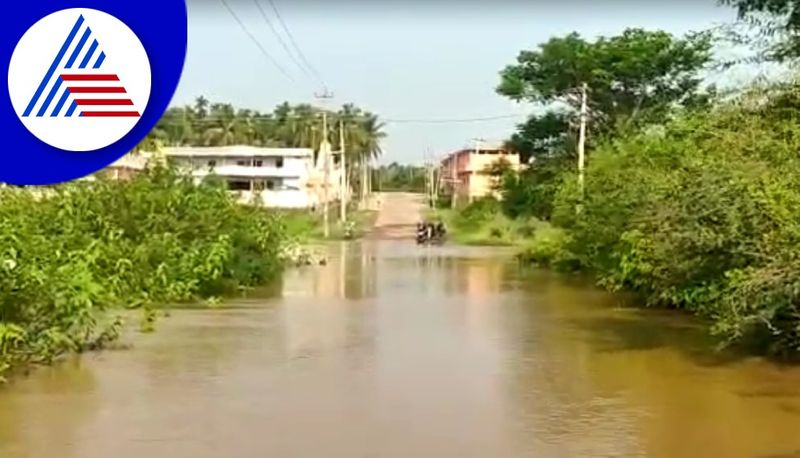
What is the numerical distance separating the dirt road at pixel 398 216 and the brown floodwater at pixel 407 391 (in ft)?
105

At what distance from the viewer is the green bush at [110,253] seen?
40.5ft

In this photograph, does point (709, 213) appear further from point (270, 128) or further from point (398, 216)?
point (270, 128)

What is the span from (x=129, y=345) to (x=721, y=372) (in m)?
6.67

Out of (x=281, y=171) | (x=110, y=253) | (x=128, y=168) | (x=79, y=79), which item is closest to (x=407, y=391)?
(x=79, y=79)

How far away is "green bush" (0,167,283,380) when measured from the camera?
40.5 ft

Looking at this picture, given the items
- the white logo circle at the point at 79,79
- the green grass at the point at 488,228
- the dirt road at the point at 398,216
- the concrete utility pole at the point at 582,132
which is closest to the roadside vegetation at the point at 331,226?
the dirt road at the point at 398,216

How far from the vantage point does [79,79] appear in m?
7.71

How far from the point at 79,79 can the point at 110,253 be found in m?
10.1

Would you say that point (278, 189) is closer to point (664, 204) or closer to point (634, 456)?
point (664, 204)

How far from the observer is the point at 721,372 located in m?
12.3

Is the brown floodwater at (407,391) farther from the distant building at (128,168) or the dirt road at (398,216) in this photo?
the dirt road at (398,216)

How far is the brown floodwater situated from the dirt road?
3214 cm

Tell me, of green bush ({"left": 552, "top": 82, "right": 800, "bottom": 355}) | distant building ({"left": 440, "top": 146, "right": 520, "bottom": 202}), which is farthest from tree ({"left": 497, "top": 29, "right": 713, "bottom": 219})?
green bush ({"left": 552, "top": 82, "right": 800, "bottom": 355})

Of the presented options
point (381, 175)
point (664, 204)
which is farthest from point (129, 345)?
point (381, 175)
